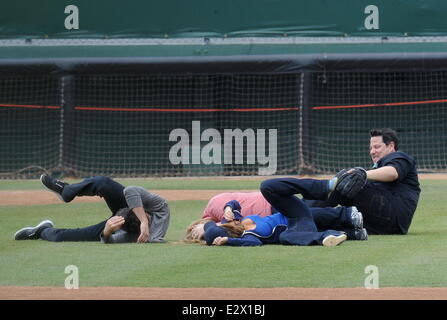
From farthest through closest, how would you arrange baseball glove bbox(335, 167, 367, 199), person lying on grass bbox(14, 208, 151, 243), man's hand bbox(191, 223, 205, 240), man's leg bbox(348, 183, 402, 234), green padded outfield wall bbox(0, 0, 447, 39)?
green padded outfield wall bbox(0, 0, 447, 39) < man's hand bbox(191, 223, 205, 240) < man's leg bbox(348, 183, 402, 234) < person lying on grass bbox(14, 208, 151, 243) < baseball glove bbox(335, 167, 367, 199)

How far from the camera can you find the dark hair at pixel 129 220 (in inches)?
342

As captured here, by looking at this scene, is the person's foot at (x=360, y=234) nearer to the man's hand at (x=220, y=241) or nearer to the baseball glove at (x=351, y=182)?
the baseball glove at (x=351, y=182)

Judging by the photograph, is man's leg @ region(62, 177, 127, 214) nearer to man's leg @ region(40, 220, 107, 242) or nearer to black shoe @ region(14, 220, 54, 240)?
man's leg @ region(40, 220, 107, 242)

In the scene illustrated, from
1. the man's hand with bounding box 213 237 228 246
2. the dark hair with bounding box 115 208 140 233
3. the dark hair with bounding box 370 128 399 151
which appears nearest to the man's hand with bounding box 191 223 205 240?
the man's hand with bounding box 213 237 228 246

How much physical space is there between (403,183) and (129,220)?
2.84 meters

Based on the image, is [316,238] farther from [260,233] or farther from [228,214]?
[228,214]

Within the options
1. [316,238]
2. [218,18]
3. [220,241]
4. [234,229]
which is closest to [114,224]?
[220,241]

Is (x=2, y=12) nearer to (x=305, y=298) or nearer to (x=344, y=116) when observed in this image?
(x=344, y=116)

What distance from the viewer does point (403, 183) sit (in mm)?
9062

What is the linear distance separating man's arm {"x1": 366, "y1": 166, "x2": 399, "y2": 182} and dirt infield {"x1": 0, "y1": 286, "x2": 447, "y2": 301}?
2.53 meters

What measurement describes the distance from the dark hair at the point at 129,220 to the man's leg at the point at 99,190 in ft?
0.27

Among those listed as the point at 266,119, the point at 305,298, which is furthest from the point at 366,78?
the point at 305,298

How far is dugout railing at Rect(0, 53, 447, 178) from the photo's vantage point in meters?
20.9

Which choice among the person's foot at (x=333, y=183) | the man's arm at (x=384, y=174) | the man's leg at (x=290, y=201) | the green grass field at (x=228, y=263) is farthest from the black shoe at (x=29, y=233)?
the man's arm at (x=384, y=174)
